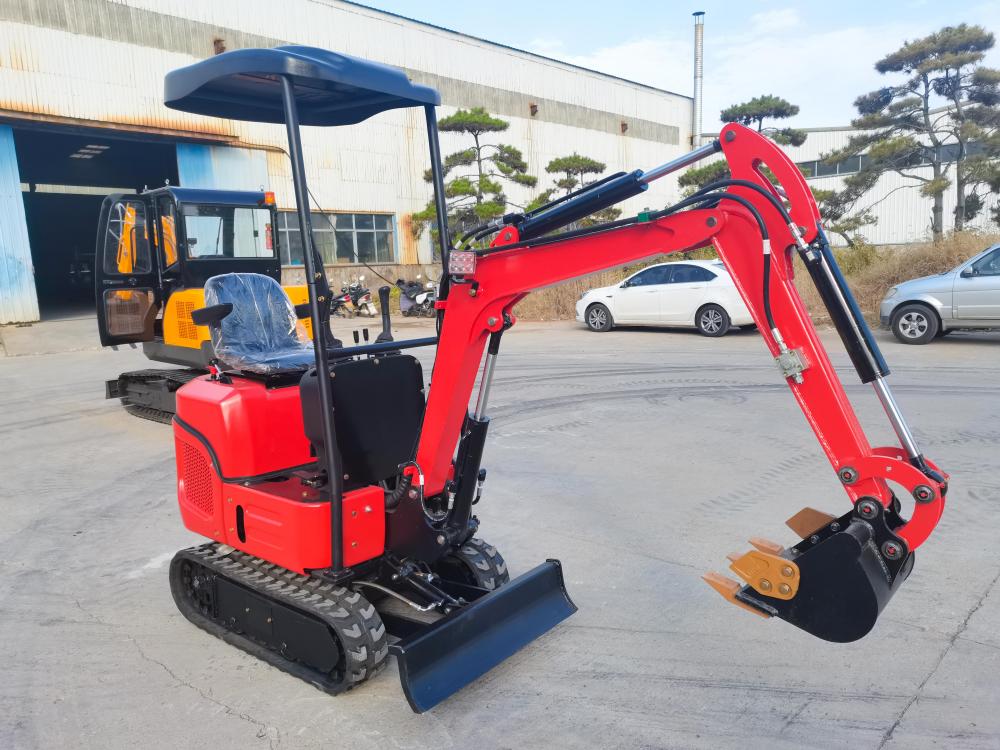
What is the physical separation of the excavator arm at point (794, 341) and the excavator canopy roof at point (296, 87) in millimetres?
895

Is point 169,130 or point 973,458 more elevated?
point 169,130

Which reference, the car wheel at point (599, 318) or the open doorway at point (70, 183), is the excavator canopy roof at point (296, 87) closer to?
the car wheel at point (599, 318)

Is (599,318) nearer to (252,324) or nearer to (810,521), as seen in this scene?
(252,324)

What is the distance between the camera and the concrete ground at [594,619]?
2.98 metres

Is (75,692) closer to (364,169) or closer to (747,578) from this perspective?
(747,578)

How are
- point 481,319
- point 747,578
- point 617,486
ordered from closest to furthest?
1. point 747,578
2. point 481,319
3. point 617,486

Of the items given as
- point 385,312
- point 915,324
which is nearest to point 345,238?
point 915,324

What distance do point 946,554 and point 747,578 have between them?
253 cm

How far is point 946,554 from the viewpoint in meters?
4.41

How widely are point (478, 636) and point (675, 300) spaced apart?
1230 cm

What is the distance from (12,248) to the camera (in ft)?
60.7

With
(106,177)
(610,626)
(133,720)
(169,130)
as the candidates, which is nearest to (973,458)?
(610,626)

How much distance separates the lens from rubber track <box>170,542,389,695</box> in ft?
10.4

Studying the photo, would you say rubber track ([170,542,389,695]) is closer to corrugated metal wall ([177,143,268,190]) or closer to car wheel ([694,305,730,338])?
car wheel ([694,305,730,338])
